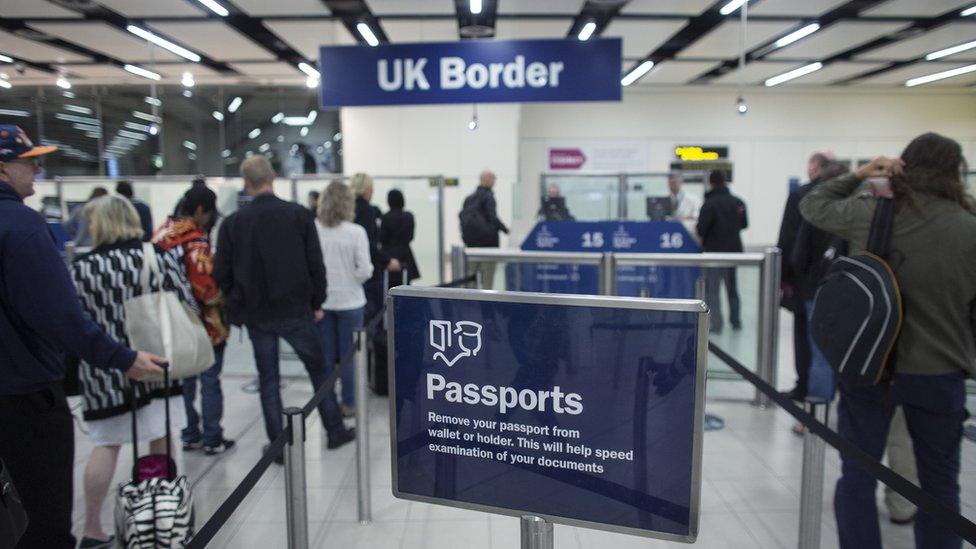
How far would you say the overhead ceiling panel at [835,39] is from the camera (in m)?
9.02

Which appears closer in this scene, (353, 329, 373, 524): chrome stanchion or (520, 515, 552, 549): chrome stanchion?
(520, 515, 552, 549): chrome stanchion

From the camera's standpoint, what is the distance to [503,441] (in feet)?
4.56

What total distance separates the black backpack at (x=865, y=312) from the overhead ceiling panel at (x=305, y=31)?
7628 millimetres

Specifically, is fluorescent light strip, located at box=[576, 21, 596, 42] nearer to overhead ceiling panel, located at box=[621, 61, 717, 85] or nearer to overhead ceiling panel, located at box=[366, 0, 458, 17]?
overhead ceiling panel, located at box=[366, 0, 458, 17]

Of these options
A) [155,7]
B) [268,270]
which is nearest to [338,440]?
[268,270]

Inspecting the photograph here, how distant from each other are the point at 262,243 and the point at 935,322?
291 cm

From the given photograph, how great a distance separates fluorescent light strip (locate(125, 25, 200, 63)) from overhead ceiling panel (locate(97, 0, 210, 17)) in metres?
0.64

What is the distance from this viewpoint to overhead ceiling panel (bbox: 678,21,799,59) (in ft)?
29.1

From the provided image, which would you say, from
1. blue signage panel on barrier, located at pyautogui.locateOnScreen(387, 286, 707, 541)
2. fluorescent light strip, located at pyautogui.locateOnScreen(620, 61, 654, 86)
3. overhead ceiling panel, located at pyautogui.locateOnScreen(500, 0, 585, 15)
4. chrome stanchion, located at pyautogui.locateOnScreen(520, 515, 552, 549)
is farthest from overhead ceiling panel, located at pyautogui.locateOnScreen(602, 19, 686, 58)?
chrome stanchion, located at pyautogui.locateOnScreen(520, 515, 552, 549)

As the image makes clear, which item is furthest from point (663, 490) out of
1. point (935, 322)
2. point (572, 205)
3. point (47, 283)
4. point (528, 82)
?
point (572, 205)

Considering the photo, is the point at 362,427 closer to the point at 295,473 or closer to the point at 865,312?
the point at 295,473

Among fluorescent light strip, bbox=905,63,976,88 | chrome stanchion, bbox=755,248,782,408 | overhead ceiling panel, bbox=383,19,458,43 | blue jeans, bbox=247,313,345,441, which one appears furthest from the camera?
fluorescent light strip, bbox=905,63,976,88

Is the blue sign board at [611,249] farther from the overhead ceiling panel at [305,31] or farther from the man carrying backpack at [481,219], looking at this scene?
the overhead ceiling panel at [305,31]

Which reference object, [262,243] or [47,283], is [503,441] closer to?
[47,283]
